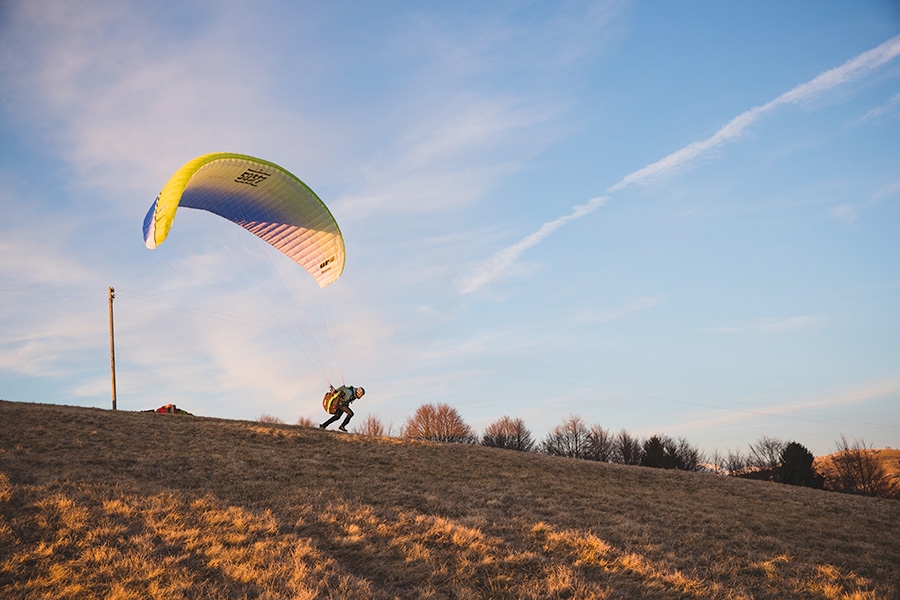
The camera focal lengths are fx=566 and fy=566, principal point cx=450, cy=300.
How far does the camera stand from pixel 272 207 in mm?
18375

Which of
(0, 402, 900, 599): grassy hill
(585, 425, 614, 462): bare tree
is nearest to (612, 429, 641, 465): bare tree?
(585, 425, 614, 462): bare tree

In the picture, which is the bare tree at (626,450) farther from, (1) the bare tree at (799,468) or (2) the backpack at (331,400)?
(2) the backpack at (331,400)

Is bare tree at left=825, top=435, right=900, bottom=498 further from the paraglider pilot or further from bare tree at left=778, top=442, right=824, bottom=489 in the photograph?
the paraglider pilot

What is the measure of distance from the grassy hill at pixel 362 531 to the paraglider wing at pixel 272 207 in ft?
21.8

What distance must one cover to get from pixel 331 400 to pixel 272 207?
29.0ft

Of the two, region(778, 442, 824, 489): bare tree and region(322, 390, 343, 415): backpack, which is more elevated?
region(322, 390, 343, 415): backpack

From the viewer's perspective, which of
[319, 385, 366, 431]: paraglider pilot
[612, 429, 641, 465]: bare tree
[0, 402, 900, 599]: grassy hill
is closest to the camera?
[0, 402, 900, 599]: grassy hill

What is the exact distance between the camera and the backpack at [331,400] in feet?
76.7

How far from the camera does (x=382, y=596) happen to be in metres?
7.38

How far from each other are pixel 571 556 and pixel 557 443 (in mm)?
72491

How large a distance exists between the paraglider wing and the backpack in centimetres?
615

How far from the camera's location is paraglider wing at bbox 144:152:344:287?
1698cm

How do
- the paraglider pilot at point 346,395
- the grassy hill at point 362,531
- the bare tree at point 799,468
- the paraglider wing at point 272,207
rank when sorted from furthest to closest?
the bare tree at point 799,468 → the paraglider pilot at point 346,395 → the paraglider wing at point 272,207 → the grassy hill at point 362,531

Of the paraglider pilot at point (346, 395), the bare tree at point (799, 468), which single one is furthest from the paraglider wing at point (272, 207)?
the bare tree at point (799, 468)
